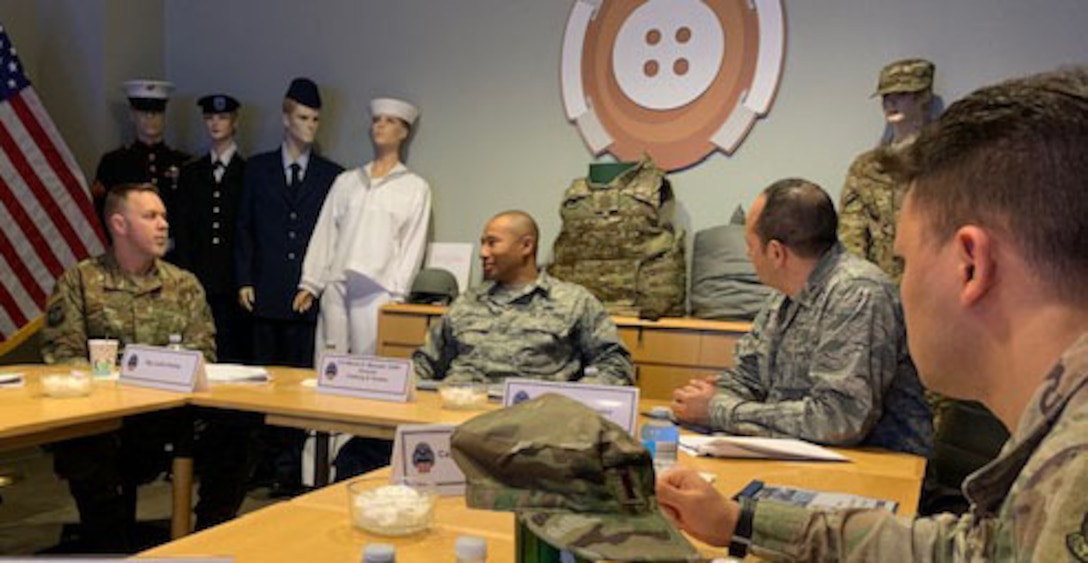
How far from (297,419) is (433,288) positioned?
2051mm

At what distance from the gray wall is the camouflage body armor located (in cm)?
32

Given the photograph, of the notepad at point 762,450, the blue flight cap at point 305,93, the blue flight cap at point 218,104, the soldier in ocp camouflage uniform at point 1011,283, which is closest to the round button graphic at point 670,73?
the blue flight cap at point 305,93

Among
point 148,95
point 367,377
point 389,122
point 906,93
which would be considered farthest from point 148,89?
point 906,93

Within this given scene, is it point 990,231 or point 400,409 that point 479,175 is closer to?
point 400,409

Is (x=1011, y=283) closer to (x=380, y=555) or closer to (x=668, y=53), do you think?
(x=380, y=555)

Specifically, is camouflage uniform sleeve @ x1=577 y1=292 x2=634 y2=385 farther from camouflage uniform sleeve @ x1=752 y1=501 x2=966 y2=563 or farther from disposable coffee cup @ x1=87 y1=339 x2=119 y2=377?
camouflage uniform sleeve @ x1=752 y1=501 x2=966 y2=563

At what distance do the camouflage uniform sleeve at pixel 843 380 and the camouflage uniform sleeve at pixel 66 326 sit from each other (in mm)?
2249

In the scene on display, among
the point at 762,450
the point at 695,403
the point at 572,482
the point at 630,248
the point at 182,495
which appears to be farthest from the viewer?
the point at 630,248

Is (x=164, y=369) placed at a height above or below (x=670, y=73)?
below

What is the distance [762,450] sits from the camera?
1957 millimetres

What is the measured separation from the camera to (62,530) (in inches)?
140

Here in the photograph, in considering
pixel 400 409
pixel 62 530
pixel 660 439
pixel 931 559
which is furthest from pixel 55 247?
pixel 931 559

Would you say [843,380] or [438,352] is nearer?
[843,380]

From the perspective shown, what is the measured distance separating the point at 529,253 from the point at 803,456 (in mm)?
1538
